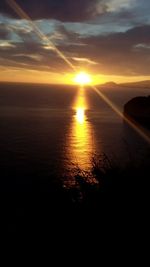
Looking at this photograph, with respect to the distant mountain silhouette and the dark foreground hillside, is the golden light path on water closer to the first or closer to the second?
the dark foreground hillside

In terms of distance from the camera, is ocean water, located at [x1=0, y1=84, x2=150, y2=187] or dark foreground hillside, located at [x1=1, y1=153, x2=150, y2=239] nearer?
dark foreground hillside, located at [x1=1, y1=153, x2=150, y2=239]

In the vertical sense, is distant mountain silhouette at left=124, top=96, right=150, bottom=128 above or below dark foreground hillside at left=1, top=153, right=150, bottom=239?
below

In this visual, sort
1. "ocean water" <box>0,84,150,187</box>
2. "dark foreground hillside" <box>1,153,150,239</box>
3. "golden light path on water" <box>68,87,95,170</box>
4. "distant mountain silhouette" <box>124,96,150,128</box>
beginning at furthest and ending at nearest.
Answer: "distant mountain silhouette" <box>124,96,150,128</box> → "golden light path on water" <box>68,87,95,170</box> → "ocean water" <box>0,84,150,187</box> → "dark foreground hillside" <box>1,153,150,239</box>

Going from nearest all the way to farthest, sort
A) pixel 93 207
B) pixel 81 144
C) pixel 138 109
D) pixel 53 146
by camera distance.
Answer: pixel 93 207
pixel 53 146
pixel 81 144
pixel 138 109

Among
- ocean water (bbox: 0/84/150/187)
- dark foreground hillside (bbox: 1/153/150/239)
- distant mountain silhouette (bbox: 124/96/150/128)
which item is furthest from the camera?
distant mountain silhouette (bbox: 124/96/150/128)

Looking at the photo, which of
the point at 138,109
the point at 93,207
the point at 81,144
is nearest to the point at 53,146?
the point at 81,144

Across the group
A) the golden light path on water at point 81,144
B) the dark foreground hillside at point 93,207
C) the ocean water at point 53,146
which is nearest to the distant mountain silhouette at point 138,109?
the ocean water at point 53,146

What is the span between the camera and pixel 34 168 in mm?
38406

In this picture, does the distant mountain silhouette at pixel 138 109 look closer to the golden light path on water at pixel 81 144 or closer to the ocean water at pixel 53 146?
the ocean water at pixel 53 146

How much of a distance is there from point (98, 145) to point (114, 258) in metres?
47.4

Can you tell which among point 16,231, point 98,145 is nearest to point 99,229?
point 16,231

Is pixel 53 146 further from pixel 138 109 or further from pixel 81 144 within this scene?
pixel 138 109

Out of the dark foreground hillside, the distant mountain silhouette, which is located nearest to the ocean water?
the dark foreground hillside

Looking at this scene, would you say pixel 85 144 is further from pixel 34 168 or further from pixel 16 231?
pixel 16 231
